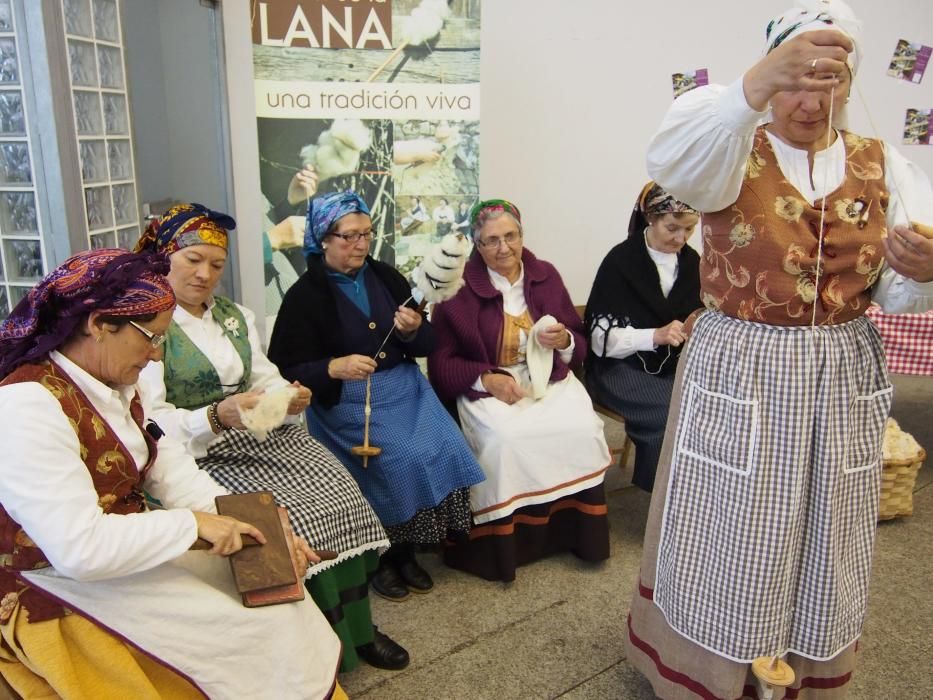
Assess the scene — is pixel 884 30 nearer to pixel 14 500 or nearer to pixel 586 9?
pixel 586 9

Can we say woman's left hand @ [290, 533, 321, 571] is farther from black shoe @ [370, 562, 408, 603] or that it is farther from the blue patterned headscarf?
the blue patterned headscarf

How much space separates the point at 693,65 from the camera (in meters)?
4.30

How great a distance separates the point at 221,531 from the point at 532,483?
1.33 metres

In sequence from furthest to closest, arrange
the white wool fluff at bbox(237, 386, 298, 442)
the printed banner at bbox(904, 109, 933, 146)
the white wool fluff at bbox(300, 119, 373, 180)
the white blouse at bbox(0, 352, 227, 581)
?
the printed banner at bbox(904, 109, 933, 146), the white wool fluff at bbox(300, 119, 373, 180), the white wool fluff at bbox(237, 386, 298, 442), the white blouse at bbox(0, 352, 227, 581)

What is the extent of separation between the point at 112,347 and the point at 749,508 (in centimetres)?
129

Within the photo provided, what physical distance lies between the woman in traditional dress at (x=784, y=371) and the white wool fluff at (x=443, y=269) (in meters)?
0.84

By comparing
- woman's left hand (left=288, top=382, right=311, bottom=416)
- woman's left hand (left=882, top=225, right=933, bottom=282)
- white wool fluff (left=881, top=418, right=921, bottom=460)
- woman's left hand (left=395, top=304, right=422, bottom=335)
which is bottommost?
white wool fluff (left=881, top=418, right=921, bottom=460)

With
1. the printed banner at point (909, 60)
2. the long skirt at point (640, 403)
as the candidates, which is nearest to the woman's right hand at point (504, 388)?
the long skirt at point (640, 403)

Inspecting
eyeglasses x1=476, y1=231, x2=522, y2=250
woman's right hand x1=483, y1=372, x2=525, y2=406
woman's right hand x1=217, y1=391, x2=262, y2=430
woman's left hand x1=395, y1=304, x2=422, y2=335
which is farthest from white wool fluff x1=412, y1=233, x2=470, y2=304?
woman's right hand x1=217, y1=391, x2=262, y2=430

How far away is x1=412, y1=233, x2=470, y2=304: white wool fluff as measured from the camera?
7.86ft

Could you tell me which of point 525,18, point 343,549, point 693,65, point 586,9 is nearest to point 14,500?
point 343,549

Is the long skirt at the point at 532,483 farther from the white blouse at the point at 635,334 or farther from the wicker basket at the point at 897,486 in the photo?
the wicker basket at the point at 897,486

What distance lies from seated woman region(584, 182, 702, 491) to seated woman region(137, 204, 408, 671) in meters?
1.12

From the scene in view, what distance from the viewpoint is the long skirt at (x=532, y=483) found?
2607 mm
